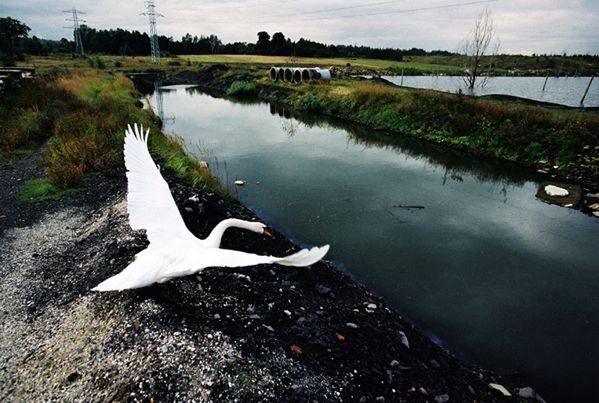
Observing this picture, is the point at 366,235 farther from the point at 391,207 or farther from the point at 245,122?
the point at 245,122

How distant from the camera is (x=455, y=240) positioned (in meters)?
7.99

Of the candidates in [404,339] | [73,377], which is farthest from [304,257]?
[404,339]

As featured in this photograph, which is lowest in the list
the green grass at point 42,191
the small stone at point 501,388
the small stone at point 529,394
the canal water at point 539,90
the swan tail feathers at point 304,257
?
the small stone at point 529,394

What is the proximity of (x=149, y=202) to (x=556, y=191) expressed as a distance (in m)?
11.5

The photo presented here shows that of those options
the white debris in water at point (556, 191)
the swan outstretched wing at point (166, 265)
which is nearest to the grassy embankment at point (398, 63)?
the white debris in water at point (556, 191)

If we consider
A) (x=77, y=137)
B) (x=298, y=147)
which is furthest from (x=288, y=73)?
(x=77, y=137)

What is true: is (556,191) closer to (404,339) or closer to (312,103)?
(404,339)

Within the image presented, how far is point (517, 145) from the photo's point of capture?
14109mm

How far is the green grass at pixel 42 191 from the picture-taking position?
24.8 feet

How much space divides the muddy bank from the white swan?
0.62m

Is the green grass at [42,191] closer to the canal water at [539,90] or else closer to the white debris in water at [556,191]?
the white debris in water at [556,191]

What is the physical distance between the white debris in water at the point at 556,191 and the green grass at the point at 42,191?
12.8 m

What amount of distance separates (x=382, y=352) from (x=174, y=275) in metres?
2.57

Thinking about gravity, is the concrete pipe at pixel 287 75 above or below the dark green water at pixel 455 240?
above
